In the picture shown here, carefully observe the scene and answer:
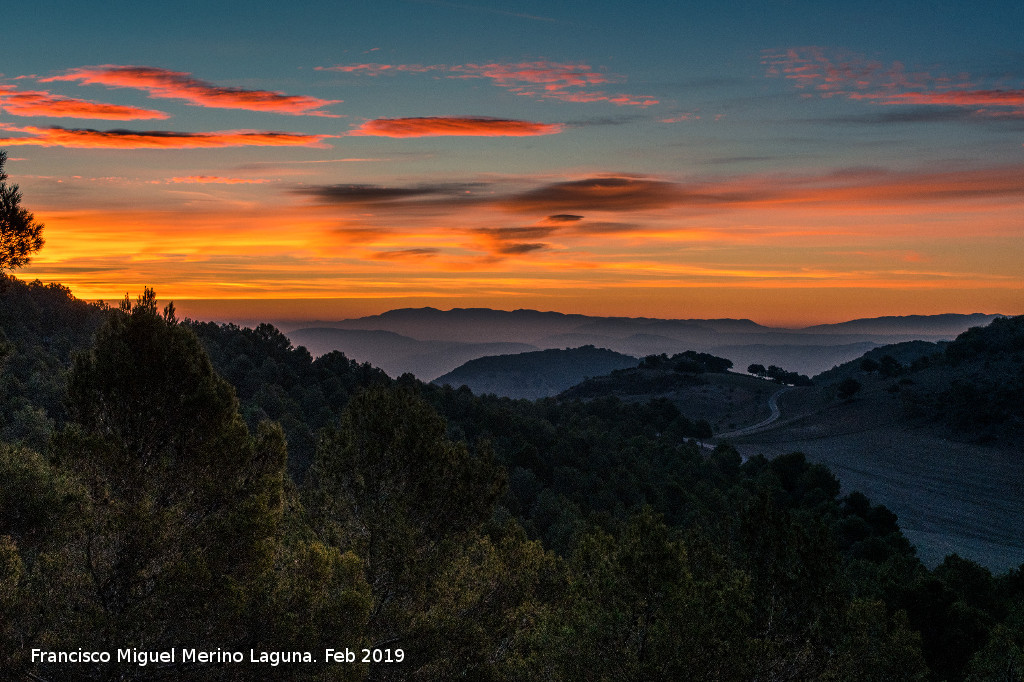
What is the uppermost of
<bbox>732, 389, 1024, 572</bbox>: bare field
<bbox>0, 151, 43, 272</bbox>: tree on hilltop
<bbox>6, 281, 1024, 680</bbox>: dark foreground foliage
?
<bbox>0, 151, 43, 272</bbox>: tree on hilltop

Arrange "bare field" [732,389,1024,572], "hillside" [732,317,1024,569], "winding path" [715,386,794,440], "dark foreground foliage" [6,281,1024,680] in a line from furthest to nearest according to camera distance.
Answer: "winding path" [715,386,794,440], "hillside" [732,317,1024,569], "bare field" [732,389,1024,572], "dark foreground foliage" [6,281,1024,680]

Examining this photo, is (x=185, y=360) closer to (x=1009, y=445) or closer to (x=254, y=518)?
(x=254, y=518)

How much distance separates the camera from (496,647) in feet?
70.0

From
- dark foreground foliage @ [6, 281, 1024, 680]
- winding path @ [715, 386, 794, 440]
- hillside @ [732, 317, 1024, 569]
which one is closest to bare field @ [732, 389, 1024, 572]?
hillside @ [732, 317, 1024, 569]

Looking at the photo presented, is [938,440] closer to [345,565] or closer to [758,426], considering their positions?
[758,426]

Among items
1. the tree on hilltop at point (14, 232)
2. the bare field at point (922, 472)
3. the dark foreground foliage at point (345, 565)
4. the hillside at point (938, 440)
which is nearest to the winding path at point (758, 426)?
the hillside at point (938, 440)

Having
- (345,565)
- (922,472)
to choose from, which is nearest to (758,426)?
(922,472)

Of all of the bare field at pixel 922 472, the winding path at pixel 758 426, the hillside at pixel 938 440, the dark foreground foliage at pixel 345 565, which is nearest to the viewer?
the dark foreground foliage at pixel 345 565

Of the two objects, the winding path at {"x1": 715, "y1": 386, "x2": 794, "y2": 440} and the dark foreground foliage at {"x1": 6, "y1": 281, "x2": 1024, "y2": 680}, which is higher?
the dark foreground foliage at {"x1": 6, "y1": 281, "x2": 1024, "y2": 680}

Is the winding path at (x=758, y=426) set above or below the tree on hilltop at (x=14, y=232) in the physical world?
below

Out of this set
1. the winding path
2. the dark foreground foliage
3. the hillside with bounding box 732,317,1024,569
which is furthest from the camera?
the winding path

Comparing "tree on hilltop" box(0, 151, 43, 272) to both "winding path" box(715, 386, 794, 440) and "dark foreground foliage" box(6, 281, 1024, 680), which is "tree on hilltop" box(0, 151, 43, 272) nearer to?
"dark foreground foliage" box(6, 281, 1024, 680)

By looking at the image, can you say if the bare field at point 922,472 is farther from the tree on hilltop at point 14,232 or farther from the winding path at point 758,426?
the tree on hilltop at point 14,232

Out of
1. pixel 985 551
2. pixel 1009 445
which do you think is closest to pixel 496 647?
pixel 985 551
